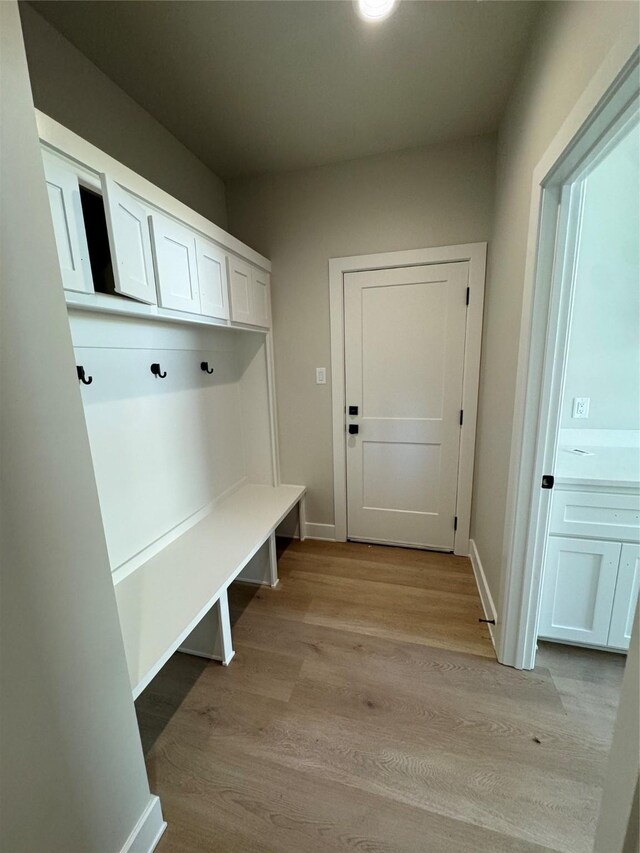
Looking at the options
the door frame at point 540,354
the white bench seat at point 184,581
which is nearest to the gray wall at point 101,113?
the door frame at point 540,354

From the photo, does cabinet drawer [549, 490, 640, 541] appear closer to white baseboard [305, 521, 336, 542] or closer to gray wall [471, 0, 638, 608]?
gray wall [471, 0, 638, 608]

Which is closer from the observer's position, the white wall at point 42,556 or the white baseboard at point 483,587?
the white wall at point 42,556

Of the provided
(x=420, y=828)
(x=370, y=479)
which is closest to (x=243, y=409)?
(x=370, y=479)

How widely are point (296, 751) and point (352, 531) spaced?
1546 mm

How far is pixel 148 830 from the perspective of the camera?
Result: 102 centimetres

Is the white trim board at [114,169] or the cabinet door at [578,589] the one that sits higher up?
the white trim board at [114,169]

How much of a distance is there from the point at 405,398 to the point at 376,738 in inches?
72.4

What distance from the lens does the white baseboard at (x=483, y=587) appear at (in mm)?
1797

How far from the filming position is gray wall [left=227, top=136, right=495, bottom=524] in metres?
2.10

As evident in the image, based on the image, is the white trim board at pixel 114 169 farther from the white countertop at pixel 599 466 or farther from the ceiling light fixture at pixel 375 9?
the white countertop at pixel 599 466

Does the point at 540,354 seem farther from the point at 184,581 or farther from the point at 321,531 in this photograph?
the point at 321,531

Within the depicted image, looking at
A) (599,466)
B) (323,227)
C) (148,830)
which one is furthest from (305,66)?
(148,830)

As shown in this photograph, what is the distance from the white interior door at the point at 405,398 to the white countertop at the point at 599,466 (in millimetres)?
790

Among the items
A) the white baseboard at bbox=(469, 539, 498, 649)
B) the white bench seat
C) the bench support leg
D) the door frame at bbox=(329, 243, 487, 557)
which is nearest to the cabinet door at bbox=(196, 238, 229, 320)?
the door frame at bbox=(329, 243, 487, 557)
